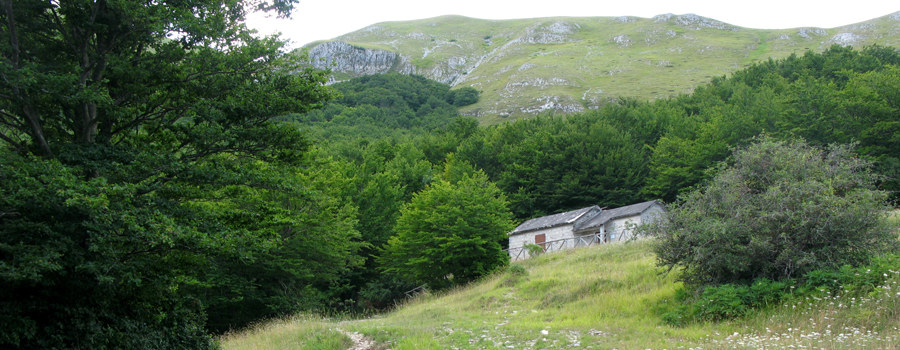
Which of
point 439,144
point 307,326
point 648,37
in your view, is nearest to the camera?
point 307,326

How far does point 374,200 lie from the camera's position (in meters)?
40.8

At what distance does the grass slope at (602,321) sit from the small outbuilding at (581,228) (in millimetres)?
11158

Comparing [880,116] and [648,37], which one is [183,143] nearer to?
[880,116]

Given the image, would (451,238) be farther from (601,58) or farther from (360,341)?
(601,58)

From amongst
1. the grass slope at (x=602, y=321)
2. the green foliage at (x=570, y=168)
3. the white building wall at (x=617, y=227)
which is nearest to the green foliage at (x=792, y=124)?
the green foliage at (x=570, y=168)

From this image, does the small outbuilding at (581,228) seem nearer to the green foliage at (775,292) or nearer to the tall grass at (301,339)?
the green foliage at (775,292)

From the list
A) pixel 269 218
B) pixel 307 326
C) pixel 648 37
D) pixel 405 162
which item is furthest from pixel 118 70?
pixel 648 37

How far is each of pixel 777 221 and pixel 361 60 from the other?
590 ft

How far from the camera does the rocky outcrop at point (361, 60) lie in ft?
591

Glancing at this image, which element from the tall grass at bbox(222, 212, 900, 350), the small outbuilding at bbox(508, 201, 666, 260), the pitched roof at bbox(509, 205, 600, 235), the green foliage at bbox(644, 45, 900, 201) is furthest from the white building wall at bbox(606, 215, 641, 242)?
the tall grass at bbox(222, 212, 900, 350)

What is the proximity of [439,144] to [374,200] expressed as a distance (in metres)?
26.4

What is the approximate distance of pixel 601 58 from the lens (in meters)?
149

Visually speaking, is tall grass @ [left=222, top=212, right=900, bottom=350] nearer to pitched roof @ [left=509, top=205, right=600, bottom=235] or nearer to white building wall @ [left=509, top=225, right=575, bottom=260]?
white building wall @ [left=509, top=225, right=575, bottom=260]

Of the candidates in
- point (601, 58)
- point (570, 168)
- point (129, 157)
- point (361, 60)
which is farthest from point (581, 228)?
point (361, 60)
